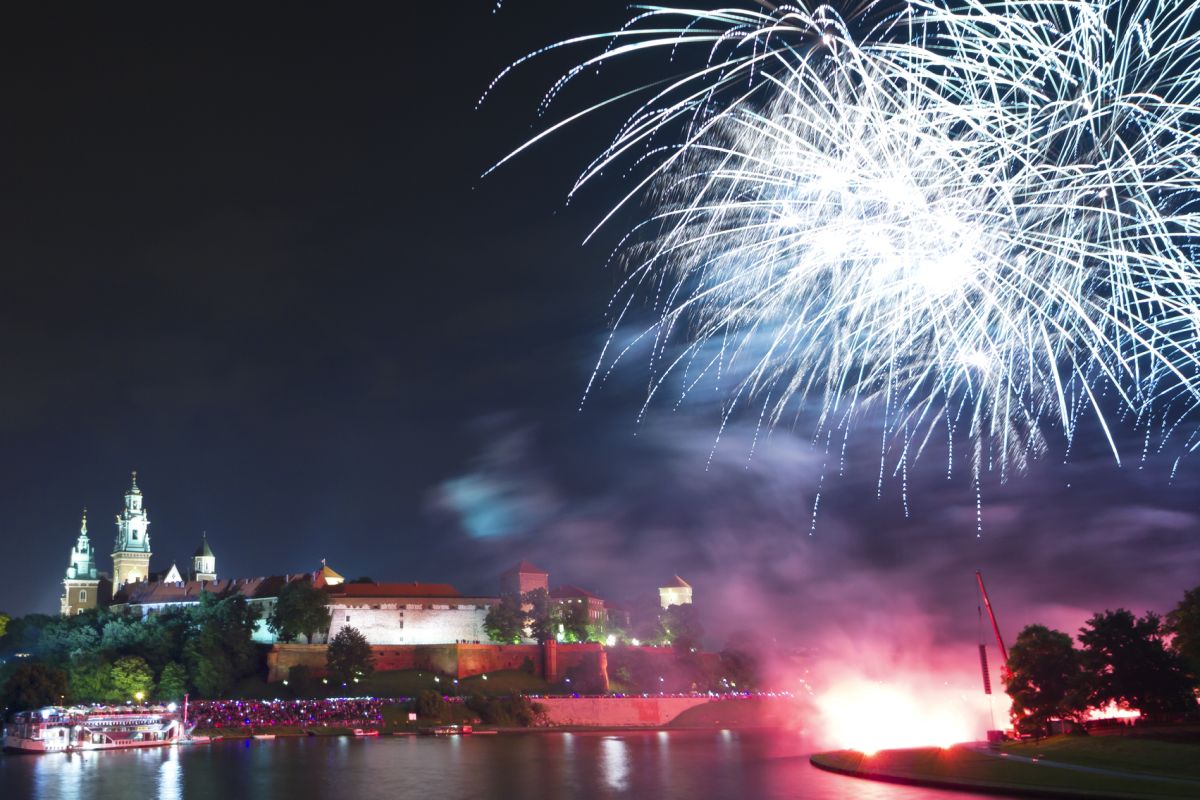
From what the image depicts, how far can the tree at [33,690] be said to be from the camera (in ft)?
215

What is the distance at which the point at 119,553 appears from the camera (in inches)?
5054

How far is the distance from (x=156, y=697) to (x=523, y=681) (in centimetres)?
2756

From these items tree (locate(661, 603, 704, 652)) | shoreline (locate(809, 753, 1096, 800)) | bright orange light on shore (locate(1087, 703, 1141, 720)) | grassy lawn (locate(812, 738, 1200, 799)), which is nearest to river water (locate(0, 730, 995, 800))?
shoreline (locate(809, 753, 1096, 800))

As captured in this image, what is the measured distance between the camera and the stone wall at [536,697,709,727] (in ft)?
254

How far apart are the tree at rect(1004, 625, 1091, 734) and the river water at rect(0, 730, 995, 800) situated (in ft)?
26.0

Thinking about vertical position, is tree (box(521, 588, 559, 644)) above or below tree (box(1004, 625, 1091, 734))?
above

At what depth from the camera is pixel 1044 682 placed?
37219 mm

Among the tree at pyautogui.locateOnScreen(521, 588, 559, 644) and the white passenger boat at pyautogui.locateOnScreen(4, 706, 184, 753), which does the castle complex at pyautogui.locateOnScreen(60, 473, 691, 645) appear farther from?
the white passenger boat at pyautogui.locateOnScreen(4, 706, 184, 753)

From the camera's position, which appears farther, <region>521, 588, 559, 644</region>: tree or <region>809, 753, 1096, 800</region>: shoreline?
<region>521, 588, 559, 644</region>: tree

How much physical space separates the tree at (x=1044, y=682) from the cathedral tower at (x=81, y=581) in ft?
375

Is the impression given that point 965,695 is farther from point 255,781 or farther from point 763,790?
point 255,781

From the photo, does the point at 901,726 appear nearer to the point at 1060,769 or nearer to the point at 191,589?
the point at 1060,769

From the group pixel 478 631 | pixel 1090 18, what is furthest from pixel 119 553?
pixel 1090 18

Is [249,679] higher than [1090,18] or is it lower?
lower
